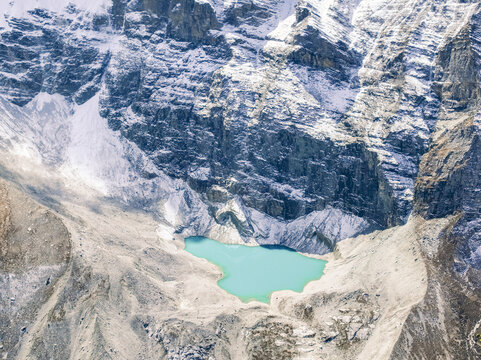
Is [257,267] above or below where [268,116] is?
below

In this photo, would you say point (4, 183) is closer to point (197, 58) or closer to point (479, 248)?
point (197, 58)

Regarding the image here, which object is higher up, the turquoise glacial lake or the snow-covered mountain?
the snow-covered mountain

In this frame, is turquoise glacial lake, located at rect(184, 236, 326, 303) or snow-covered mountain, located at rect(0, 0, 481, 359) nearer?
turquoise glacial lake, located at rect(184, 236, 326, 303)

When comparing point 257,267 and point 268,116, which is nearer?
point 257,267
